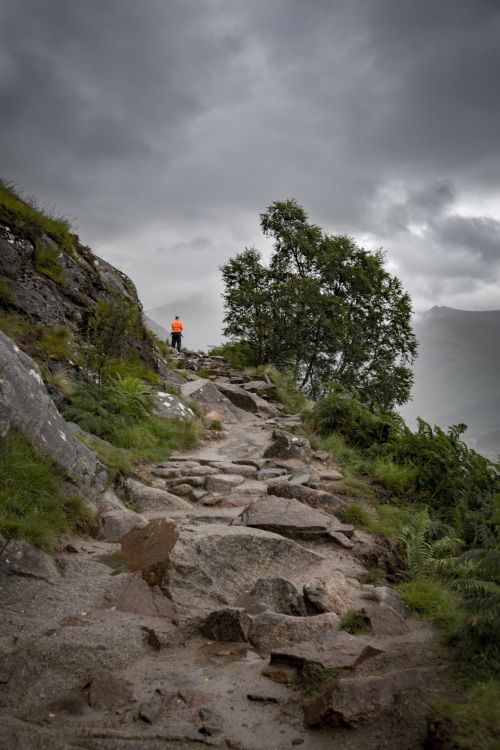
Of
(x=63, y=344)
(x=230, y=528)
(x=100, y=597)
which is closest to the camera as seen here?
(x=100, y=597)

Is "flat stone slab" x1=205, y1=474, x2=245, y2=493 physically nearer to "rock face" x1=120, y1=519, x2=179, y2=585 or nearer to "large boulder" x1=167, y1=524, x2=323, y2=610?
"large boulder" x1=167, y1=524, x2=323, y2=610

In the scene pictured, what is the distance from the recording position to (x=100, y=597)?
461 cm

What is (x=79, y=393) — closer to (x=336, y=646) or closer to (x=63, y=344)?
(x=63, y=344)

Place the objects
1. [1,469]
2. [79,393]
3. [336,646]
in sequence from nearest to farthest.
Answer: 1. [336,646]
2. [1,469]
3. [79,393]

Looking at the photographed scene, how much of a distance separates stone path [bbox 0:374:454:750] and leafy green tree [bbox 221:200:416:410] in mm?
19628

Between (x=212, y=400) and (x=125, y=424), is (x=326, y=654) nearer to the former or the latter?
(x=125, y=424)

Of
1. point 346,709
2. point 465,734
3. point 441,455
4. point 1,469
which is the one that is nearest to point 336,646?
point 346,709

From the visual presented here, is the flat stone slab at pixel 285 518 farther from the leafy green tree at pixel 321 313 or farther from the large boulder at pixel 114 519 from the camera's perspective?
the leafy green tree at pixel 321 313

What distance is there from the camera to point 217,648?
4020 millimetres

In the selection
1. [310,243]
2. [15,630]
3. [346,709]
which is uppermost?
[310,243]

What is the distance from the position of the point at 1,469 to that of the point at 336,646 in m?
3.87

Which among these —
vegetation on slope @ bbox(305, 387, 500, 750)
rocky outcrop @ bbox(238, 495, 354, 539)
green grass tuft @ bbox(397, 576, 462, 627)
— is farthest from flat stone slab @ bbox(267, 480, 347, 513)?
green grass tuft @ bbox(397, 576, 462, 627)

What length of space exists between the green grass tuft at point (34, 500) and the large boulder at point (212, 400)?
9.17 metres

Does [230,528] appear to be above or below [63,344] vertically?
below
